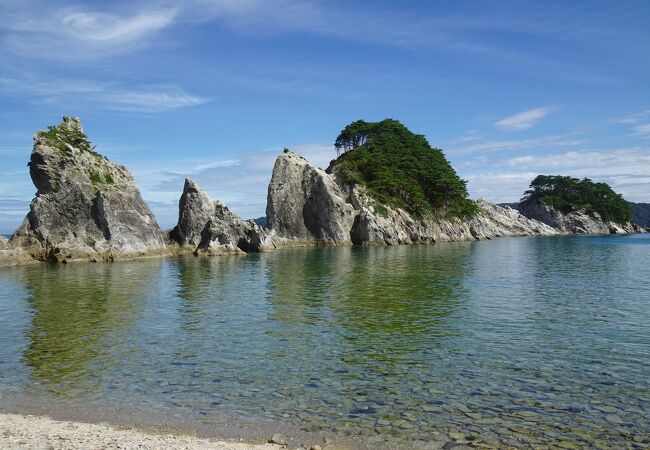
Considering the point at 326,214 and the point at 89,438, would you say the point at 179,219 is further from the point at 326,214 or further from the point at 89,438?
the point at 89,438

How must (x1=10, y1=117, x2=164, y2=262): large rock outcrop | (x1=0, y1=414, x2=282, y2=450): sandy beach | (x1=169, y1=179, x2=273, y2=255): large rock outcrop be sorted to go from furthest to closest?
1. (x1=169, y1=179, x2=273, y2=255): large rock outcrop
2. (x1=10, y1=117, x2=164, y2=262): large rock outcrop
3. (x1=0, y1=414, x2=282, y2=450): sandy beach

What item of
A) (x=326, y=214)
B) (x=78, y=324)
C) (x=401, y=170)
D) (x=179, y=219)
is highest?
(x=401, y=170)

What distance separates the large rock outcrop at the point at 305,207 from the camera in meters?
108

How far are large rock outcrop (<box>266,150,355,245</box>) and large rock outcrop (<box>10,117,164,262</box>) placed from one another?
3991 centimetres

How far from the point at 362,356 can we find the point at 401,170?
11365 cm

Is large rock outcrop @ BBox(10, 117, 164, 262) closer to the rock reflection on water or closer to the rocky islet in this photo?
the rocky islet

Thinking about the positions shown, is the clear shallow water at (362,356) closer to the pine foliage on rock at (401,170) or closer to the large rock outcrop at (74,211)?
the large rock outcrop at (74,211)

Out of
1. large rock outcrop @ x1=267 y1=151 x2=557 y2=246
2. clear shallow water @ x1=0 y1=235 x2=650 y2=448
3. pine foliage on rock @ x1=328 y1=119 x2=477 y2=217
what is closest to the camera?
clear shallow water @ x1=0 y1=235 x2=650 y2=448

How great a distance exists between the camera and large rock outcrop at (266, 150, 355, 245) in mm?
107938

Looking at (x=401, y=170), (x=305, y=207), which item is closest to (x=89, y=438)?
(x=305, y=207)

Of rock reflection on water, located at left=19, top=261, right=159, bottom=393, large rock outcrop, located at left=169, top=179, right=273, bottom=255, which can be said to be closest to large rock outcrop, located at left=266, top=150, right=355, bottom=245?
large rock outcrop, located at left=169, top=179, right=273, bottom=255

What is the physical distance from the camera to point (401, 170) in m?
130

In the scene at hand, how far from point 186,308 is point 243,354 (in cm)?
1215

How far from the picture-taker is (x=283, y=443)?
11492mm
